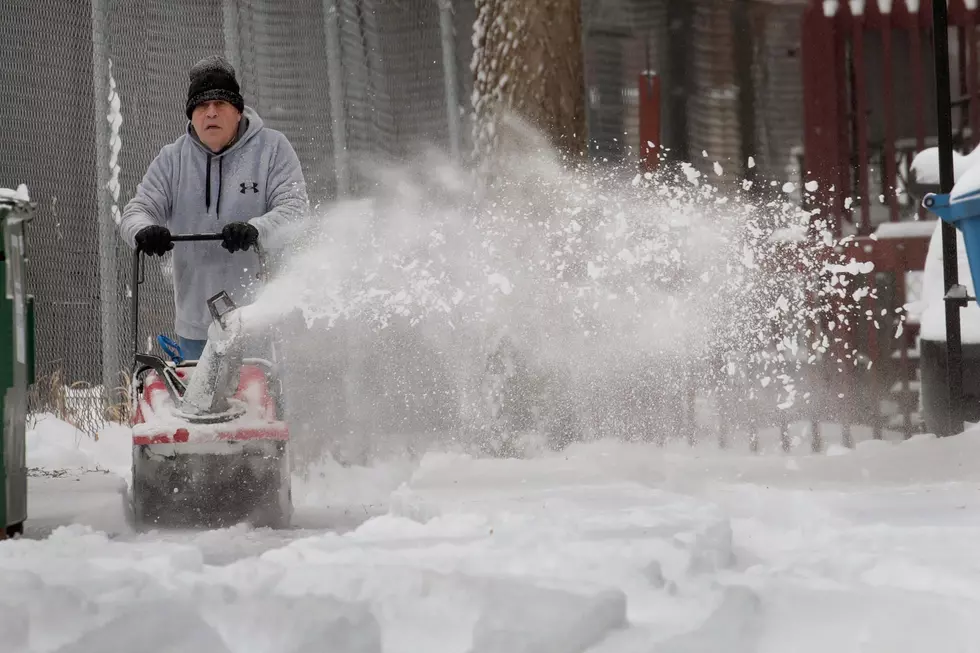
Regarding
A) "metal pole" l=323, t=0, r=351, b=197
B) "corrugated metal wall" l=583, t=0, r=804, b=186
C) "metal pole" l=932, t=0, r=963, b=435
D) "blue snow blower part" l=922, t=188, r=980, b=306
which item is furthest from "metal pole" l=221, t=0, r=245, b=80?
"blue snow blower part" l=922, t=188, r=980, b=306

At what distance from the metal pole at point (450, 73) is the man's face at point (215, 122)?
4.94 meters

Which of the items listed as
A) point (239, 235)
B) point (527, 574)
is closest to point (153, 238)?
point (239, 235)

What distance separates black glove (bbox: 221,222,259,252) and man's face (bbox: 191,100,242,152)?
2.27 ft

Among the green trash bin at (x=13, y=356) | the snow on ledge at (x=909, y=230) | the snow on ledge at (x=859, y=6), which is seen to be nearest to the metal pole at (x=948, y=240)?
the snow on ledge at (x=909, y=230)

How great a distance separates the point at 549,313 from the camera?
23.3 feet

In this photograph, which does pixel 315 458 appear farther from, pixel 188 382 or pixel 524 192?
pixel 188 382

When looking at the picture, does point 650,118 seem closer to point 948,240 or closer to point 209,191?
point 948,240

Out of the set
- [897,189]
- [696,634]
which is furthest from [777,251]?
[696,634]

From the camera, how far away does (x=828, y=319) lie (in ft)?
26.9

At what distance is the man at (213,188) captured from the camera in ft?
15.3

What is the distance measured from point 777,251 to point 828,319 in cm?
63

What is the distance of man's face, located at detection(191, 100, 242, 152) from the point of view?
4.66m

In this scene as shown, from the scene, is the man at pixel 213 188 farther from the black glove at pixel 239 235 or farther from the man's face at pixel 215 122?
the black glove at pixel 239 235

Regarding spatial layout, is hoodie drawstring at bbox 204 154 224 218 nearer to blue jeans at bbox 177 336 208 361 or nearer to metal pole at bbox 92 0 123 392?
blue jeans at bbox 177 336 208 361
